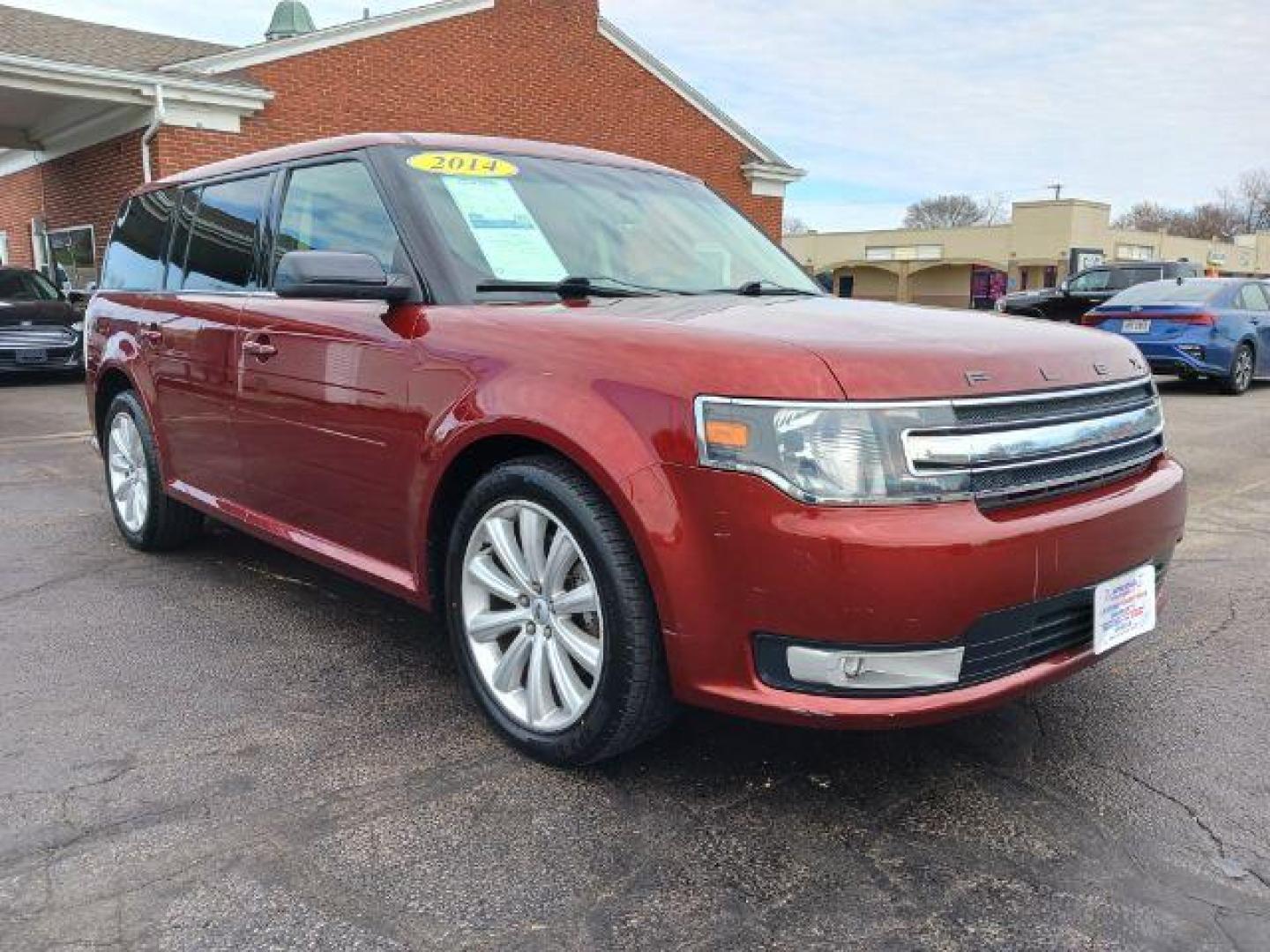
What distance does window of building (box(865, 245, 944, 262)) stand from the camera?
178 ft

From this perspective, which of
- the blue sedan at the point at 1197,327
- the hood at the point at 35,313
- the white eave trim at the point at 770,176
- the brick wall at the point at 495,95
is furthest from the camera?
the white eave trim at the point at 770,176

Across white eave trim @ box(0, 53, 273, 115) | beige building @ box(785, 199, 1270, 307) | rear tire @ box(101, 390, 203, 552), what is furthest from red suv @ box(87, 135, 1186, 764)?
beige building @ box(785, 199, 1270, 307)

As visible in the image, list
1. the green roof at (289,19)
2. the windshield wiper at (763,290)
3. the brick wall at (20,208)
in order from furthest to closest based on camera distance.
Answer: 1. the green roof at (289,19)
2. the brick wall at (20,208)
3. the windshield wiper at (763,290)

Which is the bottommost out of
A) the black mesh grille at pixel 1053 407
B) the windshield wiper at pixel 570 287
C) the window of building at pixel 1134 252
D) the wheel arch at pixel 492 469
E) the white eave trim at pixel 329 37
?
the wheel arch at pixel 492 469

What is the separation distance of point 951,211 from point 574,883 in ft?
305

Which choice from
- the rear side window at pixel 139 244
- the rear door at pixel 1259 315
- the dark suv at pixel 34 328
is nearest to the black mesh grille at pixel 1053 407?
the rear side window at pixel 139 244

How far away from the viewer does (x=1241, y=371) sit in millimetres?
12648

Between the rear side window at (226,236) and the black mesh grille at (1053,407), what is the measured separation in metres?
2.78

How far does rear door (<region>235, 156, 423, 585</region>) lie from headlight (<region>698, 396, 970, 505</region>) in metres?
1.17

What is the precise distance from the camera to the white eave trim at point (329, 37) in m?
13.2

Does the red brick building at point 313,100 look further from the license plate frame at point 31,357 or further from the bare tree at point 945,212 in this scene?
the bare tree at point 945,212

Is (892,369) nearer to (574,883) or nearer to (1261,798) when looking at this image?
(574,883)

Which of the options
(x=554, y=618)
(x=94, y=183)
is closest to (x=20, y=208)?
(x=94, y=183)

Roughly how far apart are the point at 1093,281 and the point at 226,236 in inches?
684
